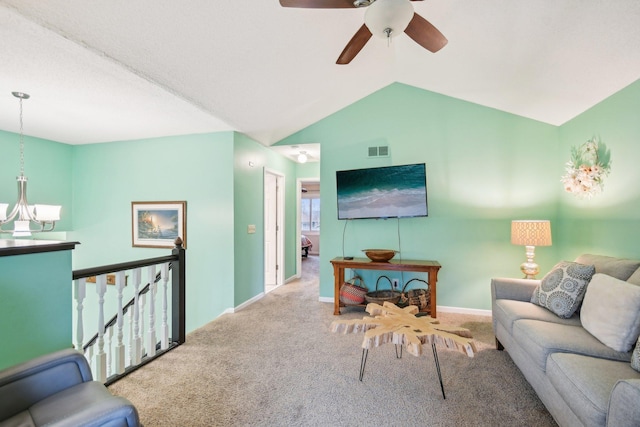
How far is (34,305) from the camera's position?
5.23ft

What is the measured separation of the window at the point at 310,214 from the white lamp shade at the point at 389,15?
26.4 feet

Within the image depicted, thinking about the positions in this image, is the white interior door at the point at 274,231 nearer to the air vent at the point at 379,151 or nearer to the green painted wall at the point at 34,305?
the air vent at the point at 379,151

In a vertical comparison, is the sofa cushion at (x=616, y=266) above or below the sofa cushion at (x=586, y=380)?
above

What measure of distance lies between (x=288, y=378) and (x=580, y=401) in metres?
1.76

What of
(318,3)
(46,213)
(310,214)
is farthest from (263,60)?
(310,214)

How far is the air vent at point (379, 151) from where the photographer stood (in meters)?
3.93

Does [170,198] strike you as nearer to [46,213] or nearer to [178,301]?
[46,213]

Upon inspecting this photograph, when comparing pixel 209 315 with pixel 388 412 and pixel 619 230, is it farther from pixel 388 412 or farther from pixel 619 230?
pixel 619 230

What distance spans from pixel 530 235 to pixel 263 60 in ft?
10.6

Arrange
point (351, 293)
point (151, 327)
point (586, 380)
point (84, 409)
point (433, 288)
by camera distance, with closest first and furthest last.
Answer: point (84, 409), point (586, 380), point (151, 327), point (433, 288), point (351, 293)

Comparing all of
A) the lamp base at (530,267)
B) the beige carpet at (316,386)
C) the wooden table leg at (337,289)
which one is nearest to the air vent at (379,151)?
the wooden table leg at (337,289)

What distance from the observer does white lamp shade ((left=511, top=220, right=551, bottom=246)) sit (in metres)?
2.97

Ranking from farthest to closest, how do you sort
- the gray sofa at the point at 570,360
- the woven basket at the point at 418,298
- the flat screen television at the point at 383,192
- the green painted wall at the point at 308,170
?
the green painted wall at the point at 308,170
the flat screen television at the point at 383,192
the woven basket at the point at 418,298
the gray sofa at the point at 570,360

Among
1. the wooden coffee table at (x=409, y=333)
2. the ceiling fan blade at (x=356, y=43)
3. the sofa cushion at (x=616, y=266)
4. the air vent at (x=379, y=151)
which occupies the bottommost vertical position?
the wooden coffee table at (x=409, y=333)
